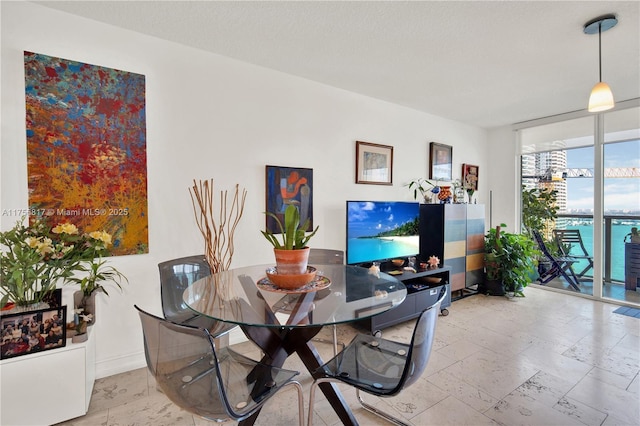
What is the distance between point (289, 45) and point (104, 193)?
5.79 ft

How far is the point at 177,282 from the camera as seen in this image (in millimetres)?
2104

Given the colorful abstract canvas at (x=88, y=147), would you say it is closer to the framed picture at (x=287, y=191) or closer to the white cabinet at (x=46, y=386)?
the white cabinet at (x=46, y=386)

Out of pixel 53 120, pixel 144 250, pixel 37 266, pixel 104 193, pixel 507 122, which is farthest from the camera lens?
pixel 507 122

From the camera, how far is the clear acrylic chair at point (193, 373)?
1064 mm

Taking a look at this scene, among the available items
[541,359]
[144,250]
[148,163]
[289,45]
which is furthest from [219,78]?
[541,359]

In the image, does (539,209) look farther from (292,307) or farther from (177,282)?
(177,282)

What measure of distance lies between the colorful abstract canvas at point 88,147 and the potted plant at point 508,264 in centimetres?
417

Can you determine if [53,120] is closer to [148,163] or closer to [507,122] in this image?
[148,163]

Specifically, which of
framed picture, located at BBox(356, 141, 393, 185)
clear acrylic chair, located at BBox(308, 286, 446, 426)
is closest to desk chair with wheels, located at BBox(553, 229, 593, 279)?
framed picture, located at BBox(356, 141, 393, 185)

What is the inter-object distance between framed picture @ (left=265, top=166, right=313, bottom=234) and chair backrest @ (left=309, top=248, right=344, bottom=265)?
0.41 metres

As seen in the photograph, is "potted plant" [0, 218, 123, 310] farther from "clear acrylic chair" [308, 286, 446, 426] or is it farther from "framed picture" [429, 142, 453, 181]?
"framed picture" [429, 142, 453, 181]

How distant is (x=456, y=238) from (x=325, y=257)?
6.77 feet

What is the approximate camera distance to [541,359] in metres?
2.43

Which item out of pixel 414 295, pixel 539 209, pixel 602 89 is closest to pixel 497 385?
pixel 414 295
